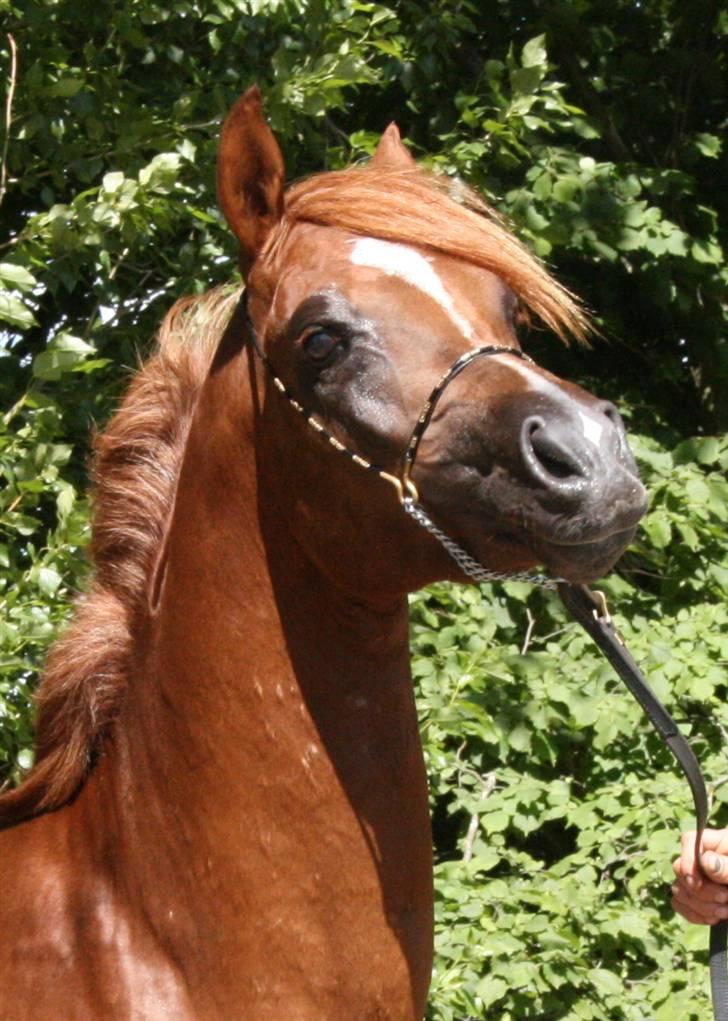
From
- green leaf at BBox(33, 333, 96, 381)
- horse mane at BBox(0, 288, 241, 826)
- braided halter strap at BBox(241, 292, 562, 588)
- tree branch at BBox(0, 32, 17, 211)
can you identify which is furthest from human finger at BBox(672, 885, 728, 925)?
tree branch at BBox(0, 32, 17, 211)

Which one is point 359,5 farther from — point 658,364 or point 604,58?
point 658,364

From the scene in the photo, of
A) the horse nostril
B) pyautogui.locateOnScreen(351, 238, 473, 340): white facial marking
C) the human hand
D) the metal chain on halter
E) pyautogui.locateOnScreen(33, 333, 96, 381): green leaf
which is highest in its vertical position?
pyautogui.locateOnScreen(351, 238, 473, 340): white facial marking

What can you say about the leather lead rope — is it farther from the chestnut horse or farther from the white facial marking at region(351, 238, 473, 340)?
the white facial marking at region(351, 238, 473, 340)

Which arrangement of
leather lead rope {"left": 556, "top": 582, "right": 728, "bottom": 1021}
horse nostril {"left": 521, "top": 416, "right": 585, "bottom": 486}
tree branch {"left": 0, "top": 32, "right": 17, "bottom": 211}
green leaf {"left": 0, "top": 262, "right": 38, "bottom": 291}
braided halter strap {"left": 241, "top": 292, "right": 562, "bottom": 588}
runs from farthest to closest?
tree branch {"left": 0, "top": 32, "right": 17, "bottom": 211}
green leaf {"left": 0, "top": 262, "right": 38, "bottom": 291}
leather lead rope {"left": 556, "top": 582, "right": 728, "bottom": 1021}
braided halter strap {"left": 241, "top": 292, "right": 562, "bottom": 588}
horse nostril {"left": 521, "top": 416, "right": 585, "bottom": 486}

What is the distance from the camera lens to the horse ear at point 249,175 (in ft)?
7.21

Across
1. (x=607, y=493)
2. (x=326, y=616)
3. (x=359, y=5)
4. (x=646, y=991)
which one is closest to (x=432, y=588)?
(x=646, y=991)

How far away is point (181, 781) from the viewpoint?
2158 mm

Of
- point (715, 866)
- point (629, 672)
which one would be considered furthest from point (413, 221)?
point (715, 866)

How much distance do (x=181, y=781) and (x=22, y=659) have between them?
4.23 ft

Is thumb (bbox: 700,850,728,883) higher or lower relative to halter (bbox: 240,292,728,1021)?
lower

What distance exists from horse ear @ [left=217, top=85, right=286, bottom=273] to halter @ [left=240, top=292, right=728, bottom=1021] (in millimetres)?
108

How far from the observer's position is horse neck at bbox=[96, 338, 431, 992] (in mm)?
2088

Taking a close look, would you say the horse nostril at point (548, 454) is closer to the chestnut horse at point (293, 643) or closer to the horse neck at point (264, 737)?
the chestnut horse at point (293, 643)

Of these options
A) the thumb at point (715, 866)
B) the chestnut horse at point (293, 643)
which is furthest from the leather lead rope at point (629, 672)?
the chestnut horse at point (293, 643)
